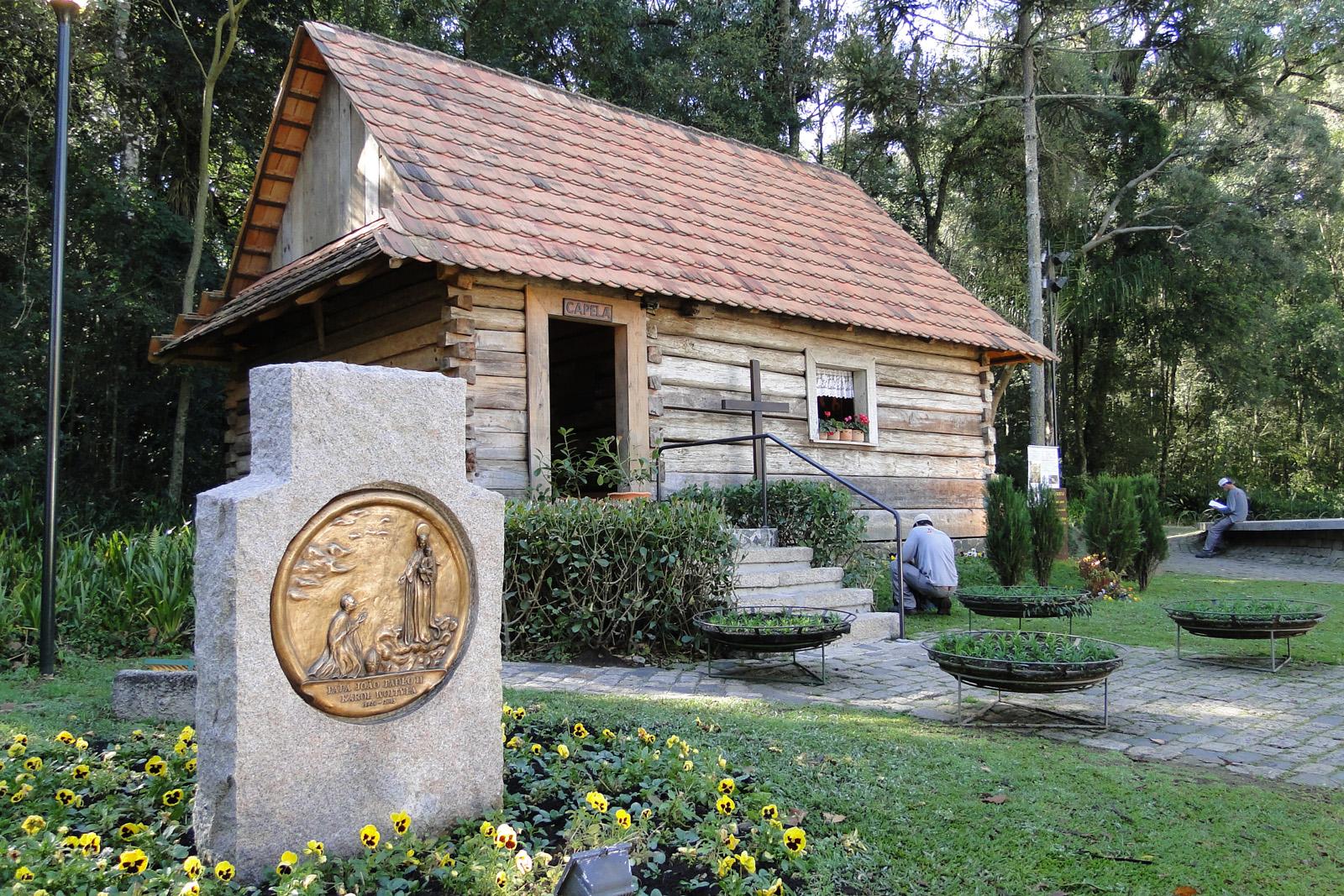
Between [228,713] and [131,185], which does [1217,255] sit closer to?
[131,185]

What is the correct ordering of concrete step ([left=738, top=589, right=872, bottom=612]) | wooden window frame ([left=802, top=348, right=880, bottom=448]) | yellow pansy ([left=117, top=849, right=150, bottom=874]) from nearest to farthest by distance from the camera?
yellow pansy ([left=117, top=849, right=150, bottom=874]), concrete step ([left=738, top=589, right=872, bottom=612]), wooden window frame ([left=802, top=348, right=880, bottom=448])

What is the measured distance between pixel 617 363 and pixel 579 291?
950 millimetres

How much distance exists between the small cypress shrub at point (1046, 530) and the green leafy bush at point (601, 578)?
6104 millimetres

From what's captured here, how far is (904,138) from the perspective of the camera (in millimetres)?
25406

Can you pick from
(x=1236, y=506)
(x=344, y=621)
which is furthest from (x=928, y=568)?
(x=1236, y=506)

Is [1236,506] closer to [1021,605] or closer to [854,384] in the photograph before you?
[854,384]

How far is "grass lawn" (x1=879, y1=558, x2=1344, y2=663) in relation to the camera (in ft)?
27.7

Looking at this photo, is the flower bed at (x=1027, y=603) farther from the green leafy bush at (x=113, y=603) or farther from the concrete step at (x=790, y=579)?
the green leafy bush at (x=113, y=603)

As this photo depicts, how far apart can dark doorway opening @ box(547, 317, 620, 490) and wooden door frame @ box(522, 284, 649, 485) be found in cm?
216

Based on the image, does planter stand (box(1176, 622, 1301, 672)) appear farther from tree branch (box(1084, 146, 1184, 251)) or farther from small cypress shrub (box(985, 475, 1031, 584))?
tree branch (box(1084, 146, 1184, 251))

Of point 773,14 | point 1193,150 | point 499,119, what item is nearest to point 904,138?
point 773,14

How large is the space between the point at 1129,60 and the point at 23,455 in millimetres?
25406

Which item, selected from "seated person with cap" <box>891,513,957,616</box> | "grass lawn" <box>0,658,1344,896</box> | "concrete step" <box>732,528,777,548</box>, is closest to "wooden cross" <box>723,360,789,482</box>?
"concrete step" <box>732,528,777,548</box>

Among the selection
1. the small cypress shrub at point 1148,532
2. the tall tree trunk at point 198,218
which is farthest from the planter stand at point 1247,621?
the tall tree trunk at point 198,218
